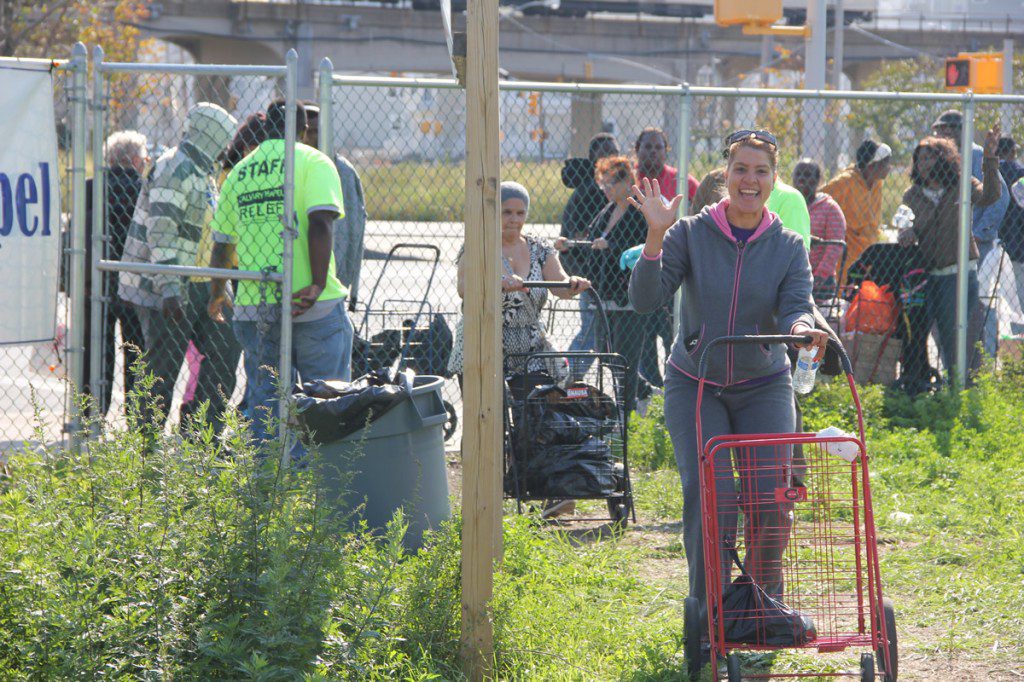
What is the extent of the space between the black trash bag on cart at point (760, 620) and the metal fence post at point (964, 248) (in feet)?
17.6

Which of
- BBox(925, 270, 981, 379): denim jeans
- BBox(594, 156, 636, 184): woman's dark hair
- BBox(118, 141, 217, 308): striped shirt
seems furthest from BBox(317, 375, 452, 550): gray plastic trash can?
BBox(925, 270, 981, 379): denim jeans

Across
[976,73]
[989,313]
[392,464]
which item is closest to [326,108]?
[392,464]

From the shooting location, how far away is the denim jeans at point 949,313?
9070mm

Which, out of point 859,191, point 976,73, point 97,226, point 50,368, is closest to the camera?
point 97,226

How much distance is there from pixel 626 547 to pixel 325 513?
8.59 feet

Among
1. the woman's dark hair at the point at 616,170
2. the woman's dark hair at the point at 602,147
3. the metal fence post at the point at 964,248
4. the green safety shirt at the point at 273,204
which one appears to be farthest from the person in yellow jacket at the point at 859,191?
the green safety shirt at the point at 273,204

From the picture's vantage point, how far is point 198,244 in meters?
7.02

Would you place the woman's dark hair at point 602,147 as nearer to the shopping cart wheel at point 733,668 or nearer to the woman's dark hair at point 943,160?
the woman's dark hair at point 943,160

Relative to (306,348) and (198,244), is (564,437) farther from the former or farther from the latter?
(198,244)

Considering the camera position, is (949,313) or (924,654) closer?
(924,654)

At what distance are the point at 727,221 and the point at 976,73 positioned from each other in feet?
53.7

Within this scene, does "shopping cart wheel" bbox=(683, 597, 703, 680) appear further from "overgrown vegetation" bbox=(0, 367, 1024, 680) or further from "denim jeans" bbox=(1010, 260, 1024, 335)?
"denim jeans" bbox=(1010, 260, 1024, 335)

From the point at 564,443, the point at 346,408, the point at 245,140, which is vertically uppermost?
the point at 245,140

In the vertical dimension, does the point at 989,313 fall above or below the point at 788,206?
below
